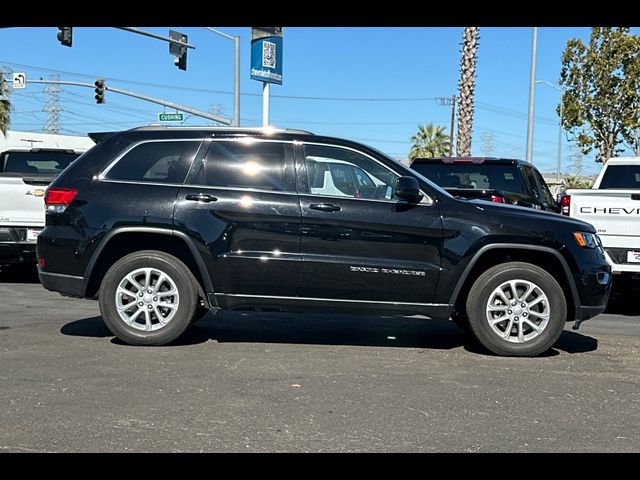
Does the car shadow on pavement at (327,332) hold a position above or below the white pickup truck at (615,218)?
below

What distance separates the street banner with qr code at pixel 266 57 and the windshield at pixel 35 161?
7549 millimetres

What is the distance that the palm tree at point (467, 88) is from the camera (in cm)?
2497

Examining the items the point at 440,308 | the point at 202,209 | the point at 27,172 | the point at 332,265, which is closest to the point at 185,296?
the point at 202,209

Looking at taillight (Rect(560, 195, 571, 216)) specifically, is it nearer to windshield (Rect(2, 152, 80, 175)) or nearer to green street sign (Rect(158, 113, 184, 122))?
windshield (Rect(2, 152, 80, 175))

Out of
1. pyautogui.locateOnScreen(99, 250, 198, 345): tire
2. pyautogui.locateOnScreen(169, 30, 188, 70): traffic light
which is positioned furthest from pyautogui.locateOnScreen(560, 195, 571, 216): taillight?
pyautogui.locateOnScreen(169, 30, 188, 70): traffic light

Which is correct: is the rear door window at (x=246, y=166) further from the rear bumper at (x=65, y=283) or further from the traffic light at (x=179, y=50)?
the traffic light at (x=179, y=50)

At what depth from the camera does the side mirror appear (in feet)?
20.8

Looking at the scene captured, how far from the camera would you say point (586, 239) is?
656cm

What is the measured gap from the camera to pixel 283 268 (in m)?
6.36

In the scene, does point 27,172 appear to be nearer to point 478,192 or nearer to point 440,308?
point 478,192

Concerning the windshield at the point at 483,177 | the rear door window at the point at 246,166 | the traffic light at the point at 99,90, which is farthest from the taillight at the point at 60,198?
the traffic light at the point at 99,90

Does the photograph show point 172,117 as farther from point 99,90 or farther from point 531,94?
point 531,94

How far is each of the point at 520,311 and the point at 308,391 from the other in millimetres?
2243
